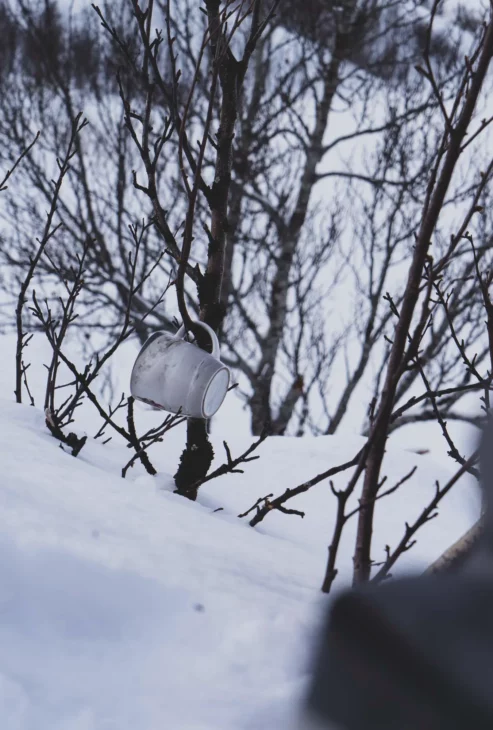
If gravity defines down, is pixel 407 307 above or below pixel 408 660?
above

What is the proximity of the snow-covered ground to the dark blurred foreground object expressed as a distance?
0.95ft

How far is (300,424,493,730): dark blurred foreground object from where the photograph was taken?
663mm

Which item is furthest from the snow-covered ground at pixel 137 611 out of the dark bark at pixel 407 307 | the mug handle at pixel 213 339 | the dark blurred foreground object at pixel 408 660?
the mug handle at pixel 213 339

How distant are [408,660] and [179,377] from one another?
1305mm

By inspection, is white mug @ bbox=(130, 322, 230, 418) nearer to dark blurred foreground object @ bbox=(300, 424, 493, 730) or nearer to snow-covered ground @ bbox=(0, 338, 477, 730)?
snow-covered ground @ bbox=(0, 338, 477, 730)

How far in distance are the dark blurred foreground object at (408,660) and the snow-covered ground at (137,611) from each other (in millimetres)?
291

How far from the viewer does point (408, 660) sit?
692 millimetres

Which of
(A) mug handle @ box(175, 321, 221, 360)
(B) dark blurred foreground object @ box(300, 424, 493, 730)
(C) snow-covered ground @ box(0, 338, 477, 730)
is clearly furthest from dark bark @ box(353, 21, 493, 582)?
(A) mug handle @ box(175, 321, 221, 360)

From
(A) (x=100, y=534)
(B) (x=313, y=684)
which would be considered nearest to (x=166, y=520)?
(A) (x=100, y=534)

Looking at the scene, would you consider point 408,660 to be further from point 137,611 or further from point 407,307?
point 407,307

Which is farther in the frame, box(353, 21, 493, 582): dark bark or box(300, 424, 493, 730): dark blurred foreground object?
box(353, 21, 493, 582): dark bark

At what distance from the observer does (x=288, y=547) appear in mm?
2029

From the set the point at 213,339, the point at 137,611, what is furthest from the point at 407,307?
the point at 213,339

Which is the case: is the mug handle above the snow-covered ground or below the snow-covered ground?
above
